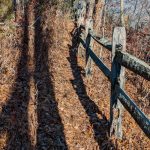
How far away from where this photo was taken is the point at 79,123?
656 centimetres

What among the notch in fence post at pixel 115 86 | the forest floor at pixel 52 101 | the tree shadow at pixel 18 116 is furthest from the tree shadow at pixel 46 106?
the notch in fence post at pixel 115 86

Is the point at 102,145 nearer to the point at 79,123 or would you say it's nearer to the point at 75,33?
the point at 79,123

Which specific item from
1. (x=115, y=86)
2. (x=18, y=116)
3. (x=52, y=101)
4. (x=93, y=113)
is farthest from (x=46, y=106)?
(x=115, y=86)

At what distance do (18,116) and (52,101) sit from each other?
3.66 feet

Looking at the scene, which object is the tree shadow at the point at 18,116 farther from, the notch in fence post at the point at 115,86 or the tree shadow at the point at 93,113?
the notch in fence post at the point at 115,86

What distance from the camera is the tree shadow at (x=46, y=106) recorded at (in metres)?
5.84

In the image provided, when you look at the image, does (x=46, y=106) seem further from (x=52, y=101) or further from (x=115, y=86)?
(x=115, y=86)

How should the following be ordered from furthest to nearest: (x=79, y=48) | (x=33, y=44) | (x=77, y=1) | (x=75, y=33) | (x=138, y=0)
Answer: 1. (x=138, y=0)
2. (x=77, y=1)
3. (x=75, y=33)
4. (x=33, y=44)
5. (x=79, y=48)

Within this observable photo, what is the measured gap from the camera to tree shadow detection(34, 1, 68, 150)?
19.1 ft

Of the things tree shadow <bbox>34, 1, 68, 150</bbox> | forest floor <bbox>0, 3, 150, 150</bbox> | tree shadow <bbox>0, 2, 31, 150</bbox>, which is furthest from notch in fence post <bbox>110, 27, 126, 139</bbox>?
tree shadow <bbox>0, 2, 31, 150</bbox>

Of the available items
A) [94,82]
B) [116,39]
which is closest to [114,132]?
[116,39]

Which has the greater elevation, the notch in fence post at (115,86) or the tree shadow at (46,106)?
the notch in fence post at (115,86)

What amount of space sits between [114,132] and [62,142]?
94 centimetres

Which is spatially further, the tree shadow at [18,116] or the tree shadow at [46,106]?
the tree shadow at [46,106]
